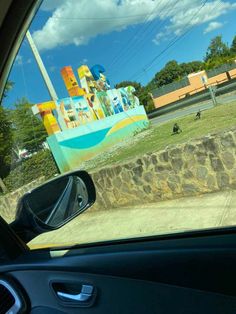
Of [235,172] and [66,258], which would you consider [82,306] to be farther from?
[235,172]

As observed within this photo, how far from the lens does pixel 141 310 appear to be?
129cm

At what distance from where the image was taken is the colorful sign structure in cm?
230

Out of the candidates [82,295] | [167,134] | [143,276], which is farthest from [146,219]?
[143,276]

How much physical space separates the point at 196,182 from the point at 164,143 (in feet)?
1.22

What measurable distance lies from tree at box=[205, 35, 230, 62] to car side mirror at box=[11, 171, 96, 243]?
81 centimetres

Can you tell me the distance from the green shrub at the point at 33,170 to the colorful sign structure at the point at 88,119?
5cm

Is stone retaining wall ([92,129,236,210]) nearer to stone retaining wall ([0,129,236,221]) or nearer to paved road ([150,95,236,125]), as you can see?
stone retaining wall ([0,129,236,221])

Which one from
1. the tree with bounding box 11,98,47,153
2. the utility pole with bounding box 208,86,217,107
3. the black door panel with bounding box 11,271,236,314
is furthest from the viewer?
the tree with bounding box 11,98,47,153

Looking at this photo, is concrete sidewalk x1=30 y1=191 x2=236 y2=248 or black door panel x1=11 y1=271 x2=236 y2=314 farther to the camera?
concrete sidewalk x1=30 y1=191 x2=236 y2=248

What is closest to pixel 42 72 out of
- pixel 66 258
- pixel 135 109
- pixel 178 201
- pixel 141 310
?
pixel 135 109

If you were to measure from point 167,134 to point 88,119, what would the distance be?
508mm

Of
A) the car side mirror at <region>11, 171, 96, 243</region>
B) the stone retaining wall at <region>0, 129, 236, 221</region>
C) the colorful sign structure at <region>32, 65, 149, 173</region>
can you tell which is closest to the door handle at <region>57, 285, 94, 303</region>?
the car side mirror at <region>11, 171, 96, 243</region>

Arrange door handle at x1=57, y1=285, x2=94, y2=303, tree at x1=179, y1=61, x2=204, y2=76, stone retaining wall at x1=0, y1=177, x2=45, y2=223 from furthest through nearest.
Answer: stone retaining wall at x1=0, y1=177, x2=45, y2=223 < tree at x1=179, y1=61, x2=204, y2=76 < door handle at x1=57, y1=285, x2=94, y2=303

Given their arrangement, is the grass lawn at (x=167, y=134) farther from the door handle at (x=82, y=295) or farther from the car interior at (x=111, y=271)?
the door handle at (x=82, y=295)
